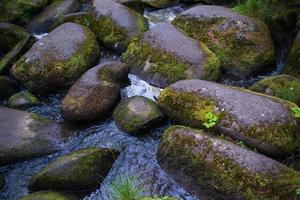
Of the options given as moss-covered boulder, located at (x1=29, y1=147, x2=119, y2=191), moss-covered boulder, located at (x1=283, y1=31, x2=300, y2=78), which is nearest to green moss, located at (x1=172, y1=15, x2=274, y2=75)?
moss-covered boulder, located at (x1=283, y1=31, x2=300, y2=78)

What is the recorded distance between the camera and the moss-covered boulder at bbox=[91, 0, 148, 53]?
8.38m

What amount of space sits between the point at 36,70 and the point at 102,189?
2.92 meters

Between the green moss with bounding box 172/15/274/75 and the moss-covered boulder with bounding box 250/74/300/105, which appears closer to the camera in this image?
the moss-covered boulder with bounding box 250/74/300/105

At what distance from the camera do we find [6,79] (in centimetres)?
755

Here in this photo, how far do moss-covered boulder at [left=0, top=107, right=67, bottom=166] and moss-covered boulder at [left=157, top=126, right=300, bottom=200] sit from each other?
1.94 m

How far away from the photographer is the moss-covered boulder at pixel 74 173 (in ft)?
17.6

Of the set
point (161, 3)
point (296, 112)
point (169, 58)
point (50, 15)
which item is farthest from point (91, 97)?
point (161, 3)

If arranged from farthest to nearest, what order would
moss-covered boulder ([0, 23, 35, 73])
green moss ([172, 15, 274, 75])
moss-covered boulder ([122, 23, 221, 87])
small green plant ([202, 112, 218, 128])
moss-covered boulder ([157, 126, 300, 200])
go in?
moss-covered boulder ([0, 23, 35, 73]) → green moss ([172, 15, 274, 75]) → moss-covered boulder ([122, 23, 221, 87]) → small green plant ([202, 112, 218, 128]) → moss-covered boulder ([157, 126, 300, 200])

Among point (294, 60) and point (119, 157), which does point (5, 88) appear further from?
point (294, 60)

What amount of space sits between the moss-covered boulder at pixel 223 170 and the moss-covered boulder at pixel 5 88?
352 cm

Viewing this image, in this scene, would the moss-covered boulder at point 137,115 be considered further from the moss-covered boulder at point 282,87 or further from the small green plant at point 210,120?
the moss-covered boulder at point 282,87

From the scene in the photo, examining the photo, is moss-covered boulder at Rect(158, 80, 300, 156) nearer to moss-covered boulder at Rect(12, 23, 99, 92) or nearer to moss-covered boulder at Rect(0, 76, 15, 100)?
moss-covered boulder at Rect(12, 23, 99, 92)

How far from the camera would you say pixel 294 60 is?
6938 millimetres

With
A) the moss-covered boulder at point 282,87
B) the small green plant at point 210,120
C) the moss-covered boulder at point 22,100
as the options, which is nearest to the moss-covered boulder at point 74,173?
the small green plant at point 210,120
